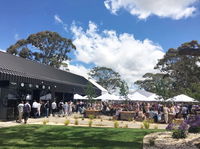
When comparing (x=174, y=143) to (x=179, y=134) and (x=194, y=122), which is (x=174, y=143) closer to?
(x=179, y=134)

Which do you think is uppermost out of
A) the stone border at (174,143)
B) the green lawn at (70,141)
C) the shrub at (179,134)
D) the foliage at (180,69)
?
the foliage at (180,69)

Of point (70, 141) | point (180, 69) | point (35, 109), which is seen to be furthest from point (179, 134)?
point (180, 69)

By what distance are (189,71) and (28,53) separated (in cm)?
2796

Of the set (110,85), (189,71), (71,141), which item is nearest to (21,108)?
(71,141)

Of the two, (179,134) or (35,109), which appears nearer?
(179,134)

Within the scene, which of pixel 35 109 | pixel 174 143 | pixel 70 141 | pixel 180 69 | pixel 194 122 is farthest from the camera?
pixel 180 69

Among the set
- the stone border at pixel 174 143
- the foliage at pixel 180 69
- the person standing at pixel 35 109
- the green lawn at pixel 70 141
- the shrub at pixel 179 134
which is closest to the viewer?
the stone border at pixel 174 143

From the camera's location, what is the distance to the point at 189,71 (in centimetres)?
4075

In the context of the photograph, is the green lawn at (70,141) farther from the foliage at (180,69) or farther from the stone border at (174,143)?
the foliage at (180,69)

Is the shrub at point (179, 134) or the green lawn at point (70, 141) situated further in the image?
the green lawn at point (70, 141)

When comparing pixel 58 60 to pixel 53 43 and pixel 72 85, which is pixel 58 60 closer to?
pixel 53 43

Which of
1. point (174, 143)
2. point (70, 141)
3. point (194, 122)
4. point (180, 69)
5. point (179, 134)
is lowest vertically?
point (70, 141)

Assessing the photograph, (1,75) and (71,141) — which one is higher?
(1,75)

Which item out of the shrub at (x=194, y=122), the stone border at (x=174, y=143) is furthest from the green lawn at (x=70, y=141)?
the shrub at (x=194, y=122)
